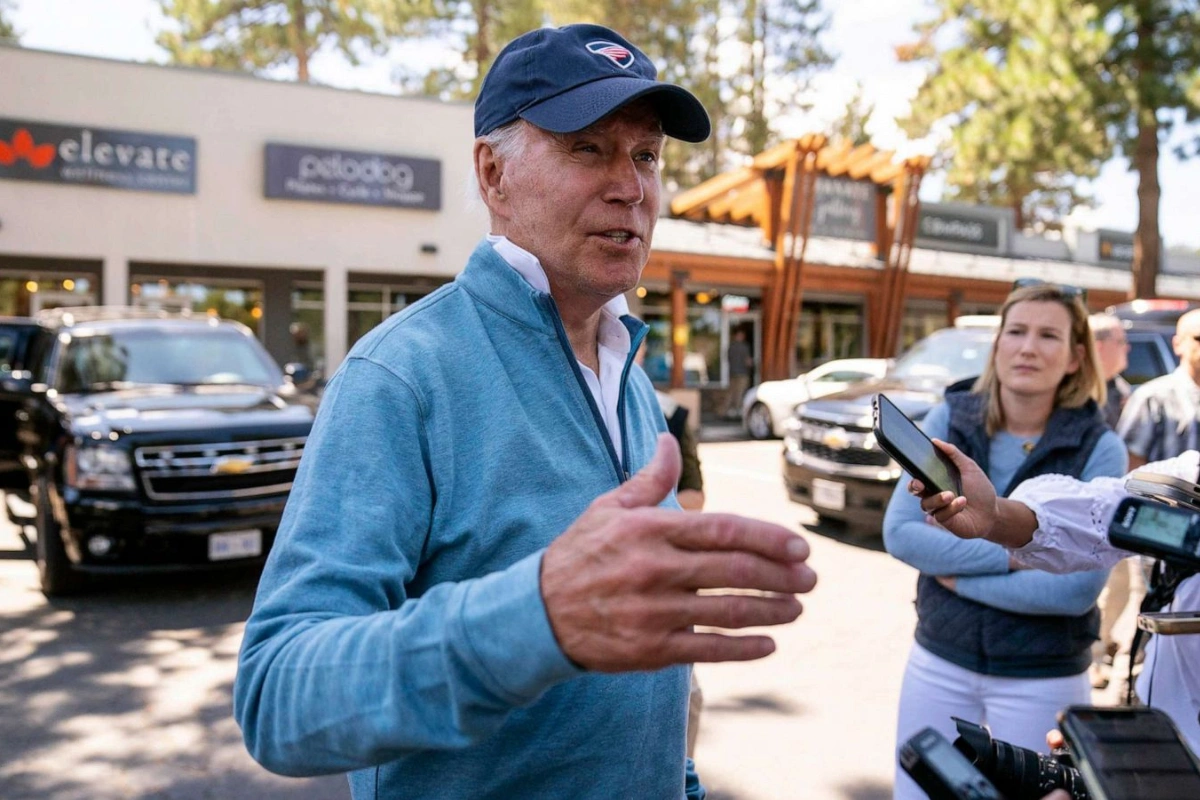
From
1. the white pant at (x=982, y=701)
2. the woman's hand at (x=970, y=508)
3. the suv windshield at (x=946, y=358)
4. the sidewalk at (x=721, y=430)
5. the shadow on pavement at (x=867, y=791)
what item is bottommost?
the shadow on pavement at (x=867, y=791)

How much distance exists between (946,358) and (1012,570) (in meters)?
7.03

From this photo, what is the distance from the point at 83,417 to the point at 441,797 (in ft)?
20.0

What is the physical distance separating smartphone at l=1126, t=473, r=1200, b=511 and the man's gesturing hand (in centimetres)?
99

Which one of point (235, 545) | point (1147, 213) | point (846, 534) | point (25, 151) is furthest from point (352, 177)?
point (1147, 213)

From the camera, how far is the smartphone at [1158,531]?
3.97 feet

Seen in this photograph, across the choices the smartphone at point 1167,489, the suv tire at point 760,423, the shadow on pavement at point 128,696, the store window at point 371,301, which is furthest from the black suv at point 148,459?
the store window at point 371,301

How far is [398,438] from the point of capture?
138cm

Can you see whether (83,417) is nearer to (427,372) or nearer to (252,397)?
(252,397)

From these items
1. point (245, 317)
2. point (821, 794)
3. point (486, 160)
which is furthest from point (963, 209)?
point (486, 160)

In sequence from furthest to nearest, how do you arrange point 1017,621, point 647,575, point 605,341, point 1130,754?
1. point 1017,621
2. point 605,341
3. point 1130,754
4. point 647,575

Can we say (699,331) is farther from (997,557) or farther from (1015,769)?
(1015,769)

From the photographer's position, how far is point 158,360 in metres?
7.62

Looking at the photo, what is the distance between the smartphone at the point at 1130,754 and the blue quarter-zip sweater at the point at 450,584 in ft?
2.01

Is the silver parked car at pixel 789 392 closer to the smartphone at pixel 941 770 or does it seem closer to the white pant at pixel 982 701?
the white pant at pixel 982 701
